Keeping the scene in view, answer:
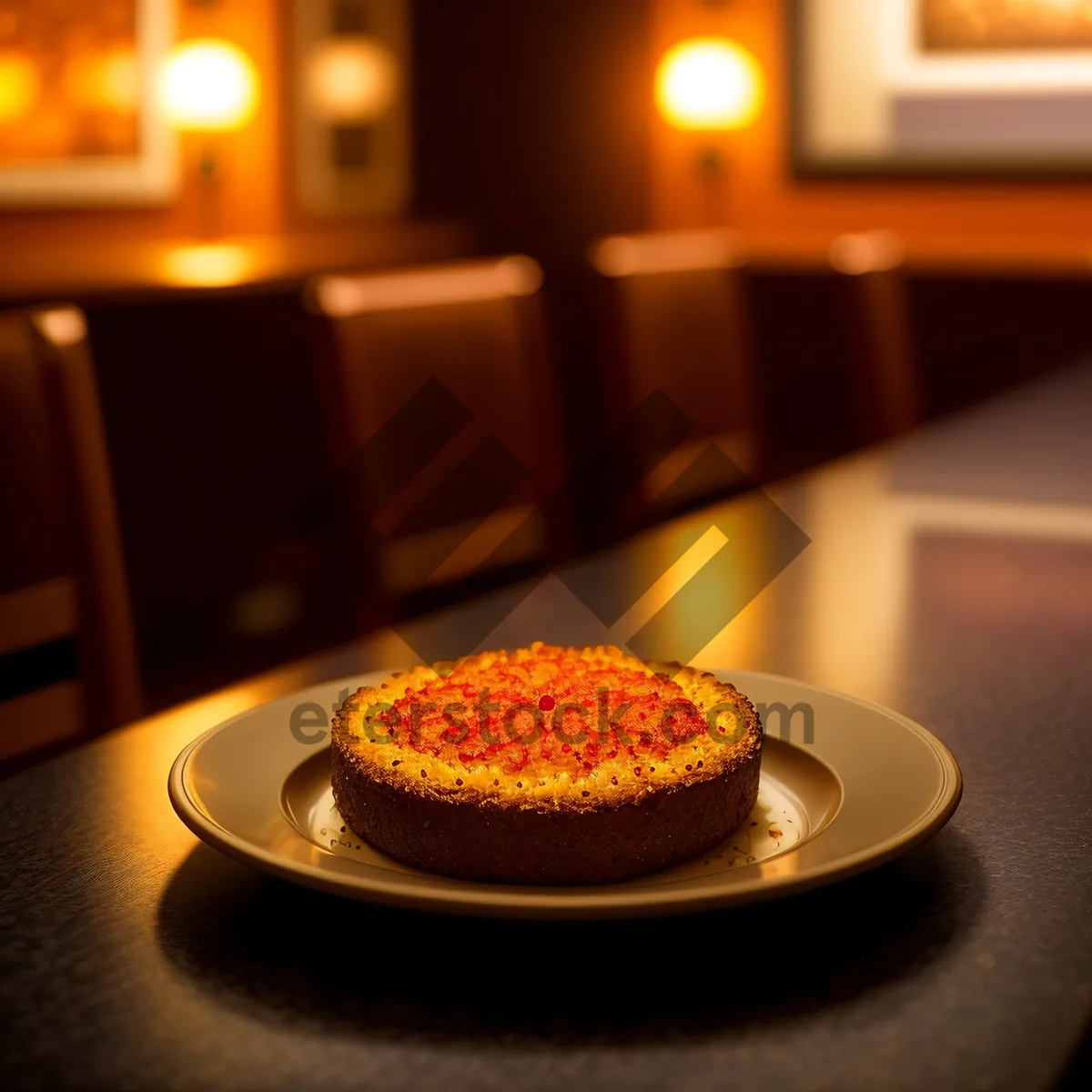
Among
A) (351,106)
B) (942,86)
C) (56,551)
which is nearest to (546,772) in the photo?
(56,551)

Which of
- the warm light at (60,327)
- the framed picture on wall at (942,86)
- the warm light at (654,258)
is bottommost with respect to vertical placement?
the warm light at (654,258)

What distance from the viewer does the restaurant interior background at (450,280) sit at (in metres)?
1.72

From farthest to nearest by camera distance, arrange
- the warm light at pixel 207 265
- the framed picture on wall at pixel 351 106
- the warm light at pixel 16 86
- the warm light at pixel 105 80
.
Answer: the framed picture on wall at pixel 351 106
the warm light at pixel 105 80
the warm light at pixel 16 86
the warm light at pixel 207 265

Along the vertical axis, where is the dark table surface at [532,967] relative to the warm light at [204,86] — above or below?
below

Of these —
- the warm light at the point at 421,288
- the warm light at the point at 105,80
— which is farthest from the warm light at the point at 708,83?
the warm light at the point at 421,288

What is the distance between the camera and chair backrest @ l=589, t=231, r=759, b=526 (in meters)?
2.34

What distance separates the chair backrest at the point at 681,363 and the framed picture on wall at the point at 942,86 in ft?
8.42

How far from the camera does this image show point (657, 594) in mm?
1189

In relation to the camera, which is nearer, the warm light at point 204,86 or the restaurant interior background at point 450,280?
the restaurant interior background at point 450,280

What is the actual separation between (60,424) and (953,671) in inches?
32.2

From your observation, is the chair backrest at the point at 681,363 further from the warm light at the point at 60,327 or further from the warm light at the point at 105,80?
the warm light at the point at 105,80

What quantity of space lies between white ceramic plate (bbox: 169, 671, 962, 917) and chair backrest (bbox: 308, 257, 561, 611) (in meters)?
0.86

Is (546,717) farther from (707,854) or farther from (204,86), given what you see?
(204,86)

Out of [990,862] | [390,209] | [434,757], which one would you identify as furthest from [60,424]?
[390,209]
